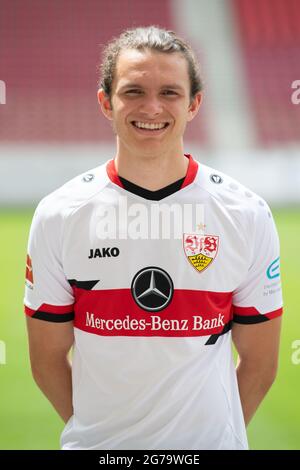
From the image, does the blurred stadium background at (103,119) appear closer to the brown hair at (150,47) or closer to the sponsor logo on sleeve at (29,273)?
the sponsor logo on sleeve at (29,273)

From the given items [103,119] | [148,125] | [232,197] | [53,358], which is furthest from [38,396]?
[103,119]

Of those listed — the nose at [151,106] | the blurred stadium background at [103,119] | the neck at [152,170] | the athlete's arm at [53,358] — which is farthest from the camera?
the blurred stadium background at [103,119]

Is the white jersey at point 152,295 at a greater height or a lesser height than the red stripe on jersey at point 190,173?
lesser

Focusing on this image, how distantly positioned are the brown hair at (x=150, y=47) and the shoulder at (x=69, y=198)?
21cm

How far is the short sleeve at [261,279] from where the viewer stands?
1.76m

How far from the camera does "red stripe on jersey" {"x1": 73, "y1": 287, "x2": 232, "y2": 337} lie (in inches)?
67.4

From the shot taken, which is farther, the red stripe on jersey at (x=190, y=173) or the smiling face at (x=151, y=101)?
the red stripe on jersey at (x=190, y=173)

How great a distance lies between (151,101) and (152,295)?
0.44 metres

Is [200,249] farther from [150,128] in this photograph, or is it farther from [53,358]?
[53,358]

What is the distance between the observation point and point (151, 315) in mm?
1719

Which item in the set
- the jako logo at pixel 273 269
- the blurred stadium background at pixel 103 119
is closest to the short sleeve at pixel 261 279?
the jako logo at pixel 273 269

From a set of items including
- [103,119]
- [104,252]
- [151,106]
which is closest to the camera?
[151,106]

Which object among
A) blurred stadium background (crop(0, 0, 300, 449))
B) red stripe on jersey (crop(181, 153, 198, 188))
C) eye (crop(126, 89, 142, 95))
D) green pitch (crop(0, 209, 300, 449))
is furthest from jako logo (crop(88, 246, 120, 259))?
blurred stadium background (crop(0, 0, 300, 449))

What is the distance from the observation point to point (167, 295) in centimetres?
172
